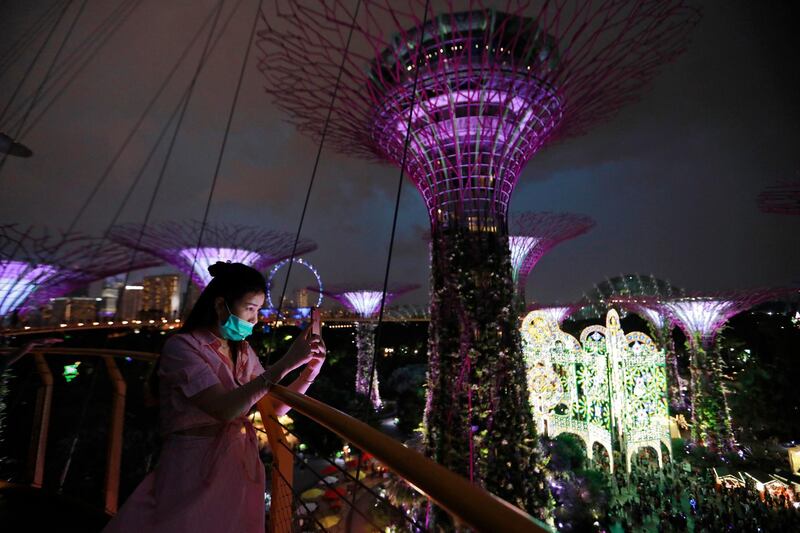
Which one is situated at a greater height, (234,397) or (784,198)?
(784,198)

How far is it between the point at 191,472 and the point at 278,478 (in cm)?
38

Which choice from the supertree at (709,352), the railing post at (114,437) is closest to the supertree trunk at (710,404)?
the supertree at (709,352)

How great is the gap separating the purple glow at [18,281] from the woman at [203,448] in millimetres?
11254

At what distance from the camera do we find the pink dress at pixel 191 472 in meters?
1.16

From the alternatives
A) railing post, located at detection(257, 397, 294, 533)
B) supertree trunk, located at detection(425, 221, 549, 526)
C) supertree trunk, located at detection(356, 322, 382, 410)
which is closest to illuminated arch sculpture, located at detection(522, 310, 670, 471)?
supertree trunk, located at detection(425, 221, 549, 526)

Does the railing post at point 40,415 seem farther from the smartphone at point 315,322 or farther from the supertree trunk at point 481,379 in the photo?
the supertree trunk at point 481,379

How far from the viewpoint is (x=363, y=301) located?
2134 centimetres

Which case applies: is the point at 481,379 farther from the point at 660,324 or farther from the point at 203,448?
the point at 660,324

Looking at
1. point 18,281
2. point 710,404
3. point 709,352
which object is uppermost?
point 18,281

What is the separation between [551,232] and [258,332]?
18.1m

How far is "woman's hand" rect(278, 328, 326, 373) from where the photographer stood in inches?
50.9

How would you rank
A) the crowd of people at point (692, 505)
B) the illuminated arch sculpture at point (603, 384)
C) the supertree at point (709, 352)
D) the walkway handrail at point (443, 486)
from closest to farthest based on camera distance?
1. the walkway handrail at point (443, 486)
2. the crowd of people at point (692, 505)
3. the illuminated arch sculpture at point (603, 384)
4. the supertree at point (709, 352)

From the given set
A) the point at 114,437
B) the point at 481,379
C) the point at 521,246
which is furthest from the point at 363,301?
the point at 114,437

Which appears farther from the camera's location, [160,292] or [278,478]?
[160,292]
